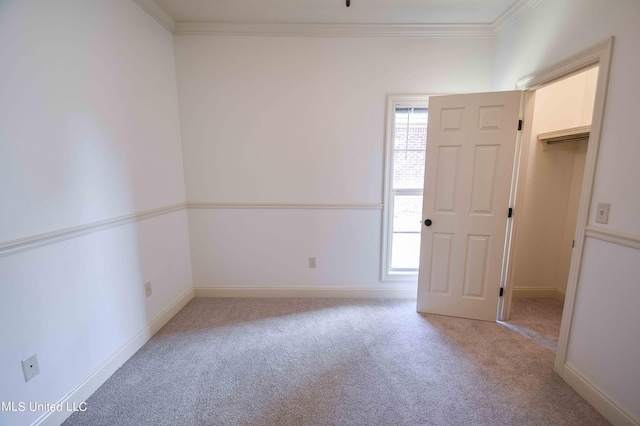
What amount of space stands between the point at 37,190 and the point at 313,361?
1.94 meters

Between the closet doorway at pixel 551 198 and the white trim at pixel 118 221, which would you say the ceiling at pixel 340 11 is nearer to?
the closet doorway at pixel 551 198

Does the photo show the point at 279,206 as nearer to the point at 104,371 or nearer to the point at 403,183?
the point at 403,183

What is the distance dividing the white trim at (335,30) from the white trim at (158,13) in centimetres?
6

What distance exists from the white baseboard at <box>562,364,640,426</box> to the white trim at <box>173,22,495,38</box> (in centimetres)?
286

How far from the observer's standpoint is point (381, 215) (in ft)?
9.02

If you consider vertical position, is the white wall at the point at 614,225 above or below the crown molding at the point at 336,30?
below

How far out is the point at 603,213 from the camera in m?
1.49

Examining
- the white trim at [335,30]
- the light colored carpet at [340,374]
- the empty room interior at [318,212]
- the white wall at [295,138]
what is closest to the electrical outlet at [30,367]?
the empty room interior at [318,212]

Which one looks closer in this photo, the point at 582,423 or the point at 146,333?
the point at 582,423

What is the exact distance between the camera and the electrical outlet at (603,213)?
58.0 inches

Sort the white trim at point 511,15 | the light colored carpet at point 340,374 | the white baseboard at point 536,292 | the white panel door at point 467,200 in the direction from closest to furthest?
the light colored carpet at point 340,374, the white trim at point 511,15, the white panel door at point 467,200, the white baseboard at point 536,292

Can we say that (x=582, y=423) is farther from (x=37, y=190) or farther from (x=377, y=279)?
(x=37, y=190)

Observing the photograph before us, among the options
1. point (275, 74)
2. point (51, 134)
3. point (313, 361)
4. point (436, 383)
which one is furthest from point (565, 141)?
point (51, 134)

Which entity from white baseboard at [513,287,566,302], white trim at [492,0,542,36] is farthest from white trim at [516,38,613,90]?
white baseboard at [513,287,566,302]
